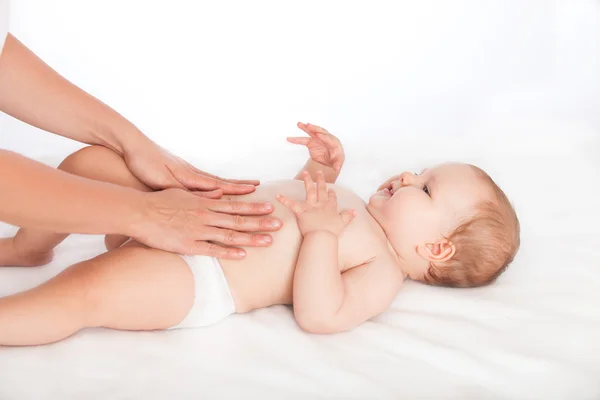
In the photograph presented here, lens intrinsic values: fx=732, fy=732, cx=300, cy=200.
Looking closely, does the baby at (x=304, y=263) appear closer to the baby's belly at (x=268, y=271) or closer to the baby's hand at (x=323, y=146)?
the baby's belly at (x=268, y=271)

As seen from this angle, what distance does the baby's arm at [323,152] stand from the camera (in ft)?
5.91

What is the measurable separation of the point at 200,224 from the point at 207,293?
132 millimetres

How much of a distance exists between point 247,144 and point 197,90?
0.30 meters

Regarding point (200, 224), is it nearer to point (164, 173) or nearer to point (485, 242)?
point (164, 173)

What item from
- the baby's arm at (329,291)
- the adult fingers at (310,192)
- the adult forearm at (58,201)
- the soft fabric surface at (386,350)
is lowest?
the soft fabric surface at (386,350)

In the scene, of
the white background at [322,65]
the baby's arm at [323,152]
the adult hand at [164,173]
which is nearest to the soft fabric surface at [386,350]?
the adult hand at [164,173]

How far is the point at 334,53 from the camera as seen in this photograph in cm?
254

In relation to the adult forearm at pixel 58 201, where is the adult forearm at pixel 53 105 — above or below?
above

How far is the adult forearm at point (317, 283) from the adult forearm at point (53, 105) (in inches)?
17.2

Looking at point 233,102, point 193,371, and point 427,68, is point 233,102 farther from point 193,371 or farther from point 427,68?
point 193,371

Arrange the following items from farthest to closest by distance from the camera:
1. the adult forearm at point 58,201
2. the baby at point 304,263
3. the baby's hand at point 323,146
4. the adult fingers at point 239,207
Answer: the baby's hand at point 323,146, the adult fingers at point 239,207, the baby at point 304,263, the adult forearm at point 58,201

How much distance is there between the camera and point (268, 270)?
145cm

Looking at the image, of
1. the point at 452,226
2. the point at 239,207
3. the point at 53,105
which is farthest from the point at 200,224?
the point at 452,226

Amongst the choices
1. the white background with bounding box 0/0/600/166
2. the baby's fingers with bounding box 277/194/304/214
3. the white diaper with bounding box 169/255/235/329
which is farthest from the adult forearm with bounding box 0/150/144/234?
the white background with bounding box 0/0/600/166
